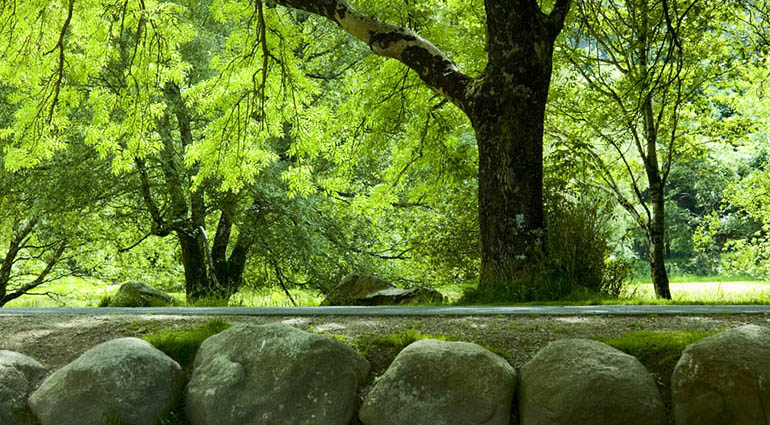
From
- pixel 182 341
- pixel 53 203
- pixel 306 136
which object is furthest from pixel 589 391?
pixel 53 203

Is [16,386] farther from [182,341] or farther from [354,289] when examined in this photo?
[354,289]

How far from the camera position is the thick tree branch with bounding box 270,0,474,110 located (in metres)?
7.79

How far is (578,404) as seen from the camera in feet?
11.8

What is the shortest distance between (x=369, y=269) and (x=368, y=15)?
6692 mm

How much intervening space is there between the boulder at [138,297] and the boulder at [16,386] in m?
3.22

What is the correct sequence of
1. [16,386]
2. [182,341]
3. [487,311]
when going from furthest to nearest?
[487,311] < [182,341] < [16,386]

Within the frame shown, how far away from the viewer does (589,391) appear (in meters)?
3.60

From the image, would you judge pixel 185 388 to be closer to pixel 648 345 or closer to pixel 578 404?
pixel 578 404

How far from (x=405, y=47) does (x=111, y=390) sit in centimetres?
538

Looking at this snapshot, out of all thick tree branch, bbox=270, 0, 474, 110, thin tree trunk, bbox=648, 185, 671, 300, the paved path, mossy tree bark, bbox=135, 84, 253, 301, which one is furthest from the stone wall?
thin tree trunk, bbox=648, 185, 671, 300

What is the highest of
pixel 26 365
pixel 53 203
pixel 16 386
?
pixel 53 203

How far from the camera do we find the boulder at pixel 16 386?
4.03 metres

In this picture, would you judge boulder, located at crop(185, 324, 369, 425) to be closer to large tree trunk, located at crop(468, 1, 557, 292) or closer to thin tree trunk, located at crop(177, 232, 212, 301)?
large tree trunk, located at crop(468, 1, 557, 292)

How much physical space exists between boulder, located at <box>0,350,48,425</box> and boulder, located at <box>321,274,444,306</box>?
158 inches
